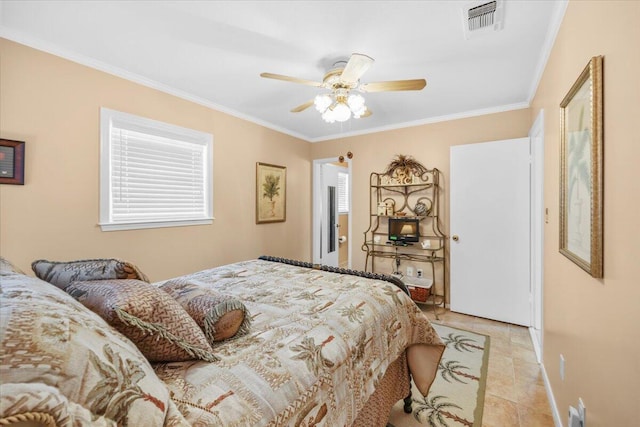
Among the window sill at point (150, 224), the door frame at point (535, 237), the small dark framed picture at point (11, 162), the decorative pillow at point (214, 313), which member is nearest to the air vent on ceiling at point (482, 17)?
the door frame at point (535, 237)

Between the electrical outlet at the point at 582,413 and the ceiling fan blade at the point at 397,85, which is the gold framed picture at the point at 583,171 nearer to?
the electrical outlet at the point at 582,413

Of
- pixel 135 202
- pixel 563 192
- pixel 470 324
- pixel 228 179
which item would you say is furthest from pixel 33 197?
pixel 470 324

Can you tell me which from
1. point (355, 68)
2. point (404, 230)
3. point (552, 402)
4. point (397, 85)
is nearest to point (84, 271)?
point (355, 68)

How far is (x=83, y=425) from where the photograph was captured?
481 millimetres

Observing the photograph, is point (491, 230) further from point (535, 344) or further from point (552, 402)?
point (552, 402)

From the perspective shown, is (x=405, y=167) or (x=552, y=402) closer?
(x=552, y=402)

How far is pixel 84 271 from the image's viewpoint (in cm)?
107

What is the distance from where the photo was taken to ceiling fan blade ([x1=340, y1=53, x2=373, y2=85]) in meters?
1.85

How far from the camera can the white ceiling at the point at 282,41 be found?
1812 millimetres

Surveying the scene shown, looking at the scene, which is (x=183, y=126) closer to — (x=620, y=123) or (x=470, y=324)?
(x=620, y=123)

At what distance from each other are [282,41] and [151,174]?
1850 millimetres

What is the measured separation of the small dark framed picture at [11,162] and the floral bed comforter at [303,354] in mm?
1473

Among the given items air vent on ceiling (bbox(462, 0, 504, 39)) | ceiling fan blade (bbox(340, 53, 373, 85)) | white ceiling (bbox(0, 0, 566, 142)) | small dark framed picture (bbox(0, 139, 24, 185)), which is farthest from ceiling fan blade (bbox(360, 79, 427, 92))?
small dark framed picture (bbox(0, 139, 24, 185))

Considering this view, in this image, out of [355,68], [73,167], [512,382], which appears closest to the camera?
[355,68]
